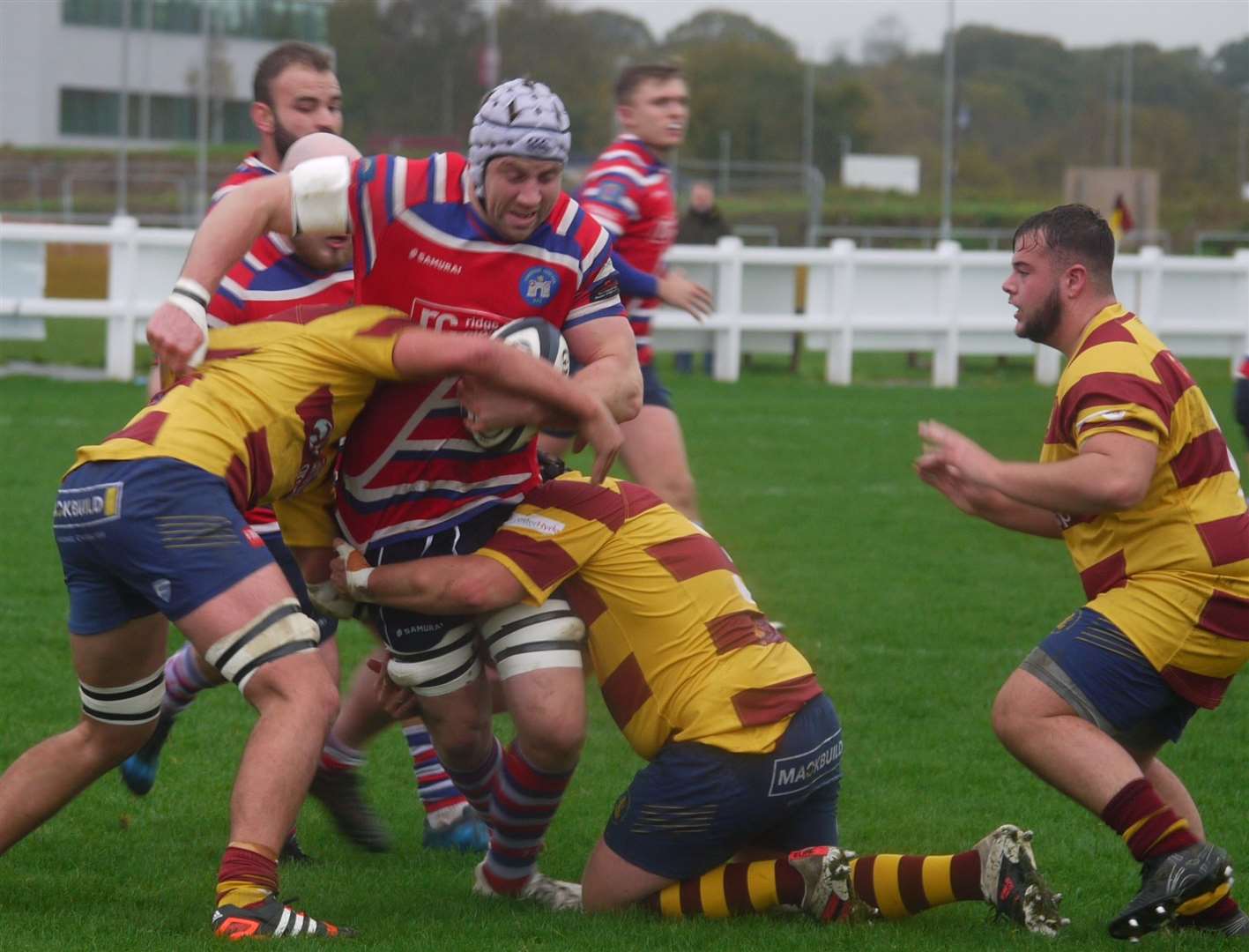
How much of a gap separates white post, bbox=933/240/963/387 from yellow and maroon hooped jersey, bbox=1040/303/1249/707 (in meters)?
15.8

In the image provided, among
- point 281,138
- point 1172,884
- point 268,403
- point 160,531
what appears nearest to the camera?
point 160,531

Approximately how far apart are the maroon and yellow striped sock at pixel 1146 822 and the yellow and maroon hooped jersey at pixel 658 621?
0.84 m

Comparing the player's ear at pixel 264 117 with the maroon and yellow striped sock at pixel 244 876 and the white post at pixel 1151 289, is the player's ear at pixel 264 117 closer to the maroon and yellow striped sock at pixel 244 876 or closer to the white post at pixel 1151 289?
the maroon and yellow striped sock at pixel 244 876

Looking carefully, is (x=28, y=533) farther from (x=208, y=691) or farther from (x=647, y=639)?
(x=647, y=639)

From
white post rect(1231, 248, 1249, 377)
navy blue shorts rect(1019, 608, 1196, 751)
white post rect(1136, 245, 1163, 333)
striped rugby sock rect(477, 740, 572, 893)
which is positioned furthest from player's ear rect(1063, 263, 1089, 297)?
white post rect(1231, 248, 1249, 377)

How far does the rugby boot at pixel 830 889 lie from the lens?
4430 millimetres

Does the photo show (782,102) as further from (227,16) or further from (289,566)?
(289,566)

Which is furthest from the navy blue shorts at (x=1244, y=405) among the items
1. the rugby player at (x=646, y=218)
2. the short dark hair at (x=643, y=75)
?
the short dark hair at (x=643, y=75)

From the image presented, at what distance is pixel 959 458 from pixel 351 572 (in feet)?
5.41

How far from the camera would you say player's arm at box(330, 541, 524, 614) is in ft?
14.8

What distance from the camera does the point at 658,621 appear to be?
4.62 m

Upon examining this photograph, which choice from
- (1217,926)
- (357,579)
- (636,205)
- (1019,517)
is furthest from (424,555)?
(636,205)

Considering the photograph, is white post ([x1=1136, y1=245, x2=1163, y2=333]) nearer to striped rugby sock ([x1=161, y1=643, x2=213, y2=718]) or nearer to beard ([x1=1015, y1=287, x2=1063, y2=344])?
beard ([x1=1015, y1=287, x2=1063, y2=344])

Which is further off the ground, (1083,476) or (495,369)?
(495,369)
